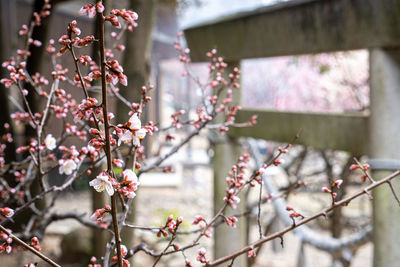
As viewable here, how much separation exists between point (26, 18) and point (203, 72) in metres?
9.53

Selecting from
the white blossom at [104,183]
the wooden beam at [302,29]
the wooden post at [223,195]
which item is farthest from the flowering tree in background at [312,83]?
the white blossom at [104,183]

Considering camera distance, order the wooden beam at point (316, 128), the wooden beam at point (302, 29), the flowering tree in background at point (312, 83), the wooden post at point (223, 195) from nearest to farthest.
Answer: the wooden beam at point (302, 29)
the wooden beam at point (316, 128)
the wooden post at point (223, 195)
the flowering tree in background at point (312, 83)

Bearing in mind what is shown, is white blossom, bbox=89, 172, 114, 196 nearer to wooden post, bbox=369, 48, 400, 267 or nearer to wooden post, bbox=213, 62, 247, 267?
wooden post, bbox=369, 48, 400, 267

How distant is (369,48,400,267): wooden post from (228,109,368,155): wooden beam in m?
0.13

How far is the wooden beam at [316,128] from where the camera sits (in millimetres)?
1830

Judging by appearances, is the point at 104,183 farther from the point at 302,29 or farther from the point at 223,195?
the point at 223,195

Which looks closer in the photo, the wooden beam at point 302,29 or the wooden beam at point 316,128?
Answer: the wooden beam at point 302,29

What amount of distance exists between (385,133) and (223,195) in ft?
4.06

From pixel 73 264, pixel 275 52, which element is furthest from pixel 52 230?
pixel 275 52

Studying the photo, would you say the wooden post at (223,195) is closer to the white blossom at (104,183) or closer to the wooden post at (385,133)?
the wooden post at (385,133)

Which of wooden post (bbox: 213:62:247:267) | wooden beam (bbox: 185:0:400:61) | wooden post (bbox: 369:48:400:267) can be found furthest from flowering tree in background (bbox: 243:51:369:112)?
wooden post (bbox: 369:48:400:267)

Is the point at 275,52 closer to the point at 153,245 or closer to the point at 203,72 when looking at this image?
the point at 153,245

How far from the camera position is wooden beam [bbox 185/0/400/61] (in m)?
1.53

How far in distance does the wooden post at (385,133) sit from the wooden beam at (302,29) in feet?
0.31
